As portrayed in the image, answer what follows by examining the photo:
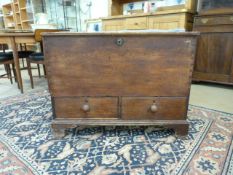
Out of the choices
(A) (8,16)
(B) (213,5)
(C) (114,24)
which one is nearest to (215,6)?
(B) (213,5)

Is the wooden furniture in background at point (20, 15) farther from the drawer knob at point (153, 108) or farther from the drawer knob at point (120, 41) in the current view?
the drawer knob at point (153, 108)

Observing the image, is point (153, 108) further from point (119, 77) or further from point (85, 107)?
point (85, 107)

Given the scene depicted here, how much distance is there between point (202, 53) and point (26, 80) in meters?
2.52

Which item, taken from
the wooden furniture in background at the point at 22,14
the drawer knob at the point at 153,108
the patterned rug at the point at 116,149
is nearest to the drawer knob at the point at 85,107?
the patterned rug at the point at 116,149

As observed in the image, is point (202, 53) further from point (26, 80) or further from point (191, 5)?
point (26, 80)

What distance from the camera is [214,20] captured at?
7.30 feet

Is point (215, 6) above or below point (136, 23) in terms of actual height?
above

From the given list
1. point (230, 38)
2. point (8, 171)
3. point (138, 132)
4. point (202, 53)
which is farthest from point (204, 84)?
point (8, 171)

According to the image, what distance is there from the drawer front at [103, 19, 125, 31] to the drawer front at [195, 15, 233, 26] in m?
1.07

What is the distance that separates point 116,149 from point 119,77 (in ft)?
1.43

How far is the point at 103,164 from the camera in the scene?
102cm

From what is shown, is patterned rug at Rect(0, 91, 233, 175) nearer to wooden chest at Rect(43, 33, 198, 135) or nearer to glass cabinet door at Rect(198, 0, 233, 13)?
wooden chest at Rect(43, 33, 198, 135)

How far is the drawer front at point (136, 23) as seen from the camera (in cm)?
263

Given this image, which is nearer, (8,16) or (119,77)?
(119,77)
